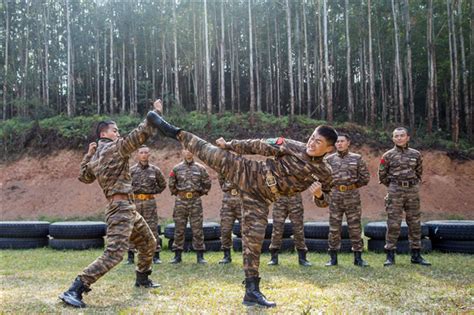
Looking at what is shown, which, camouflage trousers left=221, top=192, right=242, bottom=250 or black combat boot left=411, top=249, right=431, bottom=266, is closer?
black combat boot left=411, top=249, right=431, bottom=266

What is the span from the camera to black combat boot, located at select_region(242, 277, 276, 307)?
4652mm

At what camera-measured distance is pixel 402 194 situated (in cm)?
795

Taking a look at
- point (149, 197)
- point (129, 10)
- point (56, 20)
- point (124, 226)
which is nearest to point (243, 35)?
point (129, 10)

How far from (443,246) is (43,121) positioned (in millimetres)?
21607

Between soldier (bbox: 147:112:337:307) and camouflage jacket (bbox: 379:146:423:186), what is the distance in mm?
3502

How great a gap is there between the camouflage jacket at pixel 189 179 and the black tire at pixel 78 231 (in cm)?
223

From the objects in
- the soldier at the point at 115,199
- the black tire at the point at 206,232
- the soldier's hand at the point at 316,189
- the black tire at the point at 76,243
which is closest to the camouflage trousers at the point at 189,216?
the black tire at the point at 206,232

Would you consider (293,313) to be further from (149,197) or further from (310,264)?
(149,197)

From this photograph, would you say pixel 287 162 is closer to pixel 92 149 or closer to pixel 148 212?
pixel 92 149

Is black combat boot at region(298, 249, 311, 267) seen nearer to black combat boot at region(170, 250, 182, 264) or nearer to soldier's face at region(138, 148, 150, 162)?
black combat boot at region(170, 250, 182, 264)

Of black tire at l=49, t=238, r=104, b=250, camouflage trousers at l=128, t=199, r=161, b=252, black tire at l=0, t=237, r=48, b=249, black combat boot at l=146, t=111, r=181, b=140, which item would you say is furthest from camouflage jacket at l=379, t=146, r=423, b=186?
black tire at l=0, t=237, r=48, b=249

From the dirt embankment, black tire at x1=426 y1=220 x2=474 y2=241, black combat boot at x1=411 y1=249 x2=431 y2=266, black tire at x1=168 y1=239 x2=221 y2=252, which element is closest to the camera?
black combat boot at x1=411 y1=249 x2=431 y2=266

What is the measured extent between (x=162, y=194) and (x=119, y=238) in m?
15.5

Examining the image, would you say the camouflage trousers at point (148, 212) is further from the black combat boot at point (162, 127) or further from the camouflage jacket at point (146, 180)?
the black combat boot at point (162, 127)
